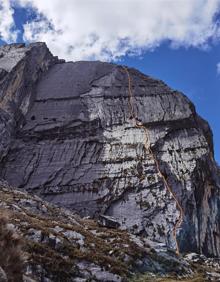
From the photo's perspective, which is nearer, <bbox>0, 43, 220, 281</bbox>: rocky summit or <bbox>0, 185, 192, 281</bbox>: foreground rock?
<bbox>0, 185, 192, 281</bbox>: foreground rock

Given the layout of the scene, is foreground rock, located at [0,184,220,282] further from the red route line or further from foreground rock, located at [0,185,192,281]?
the red route line

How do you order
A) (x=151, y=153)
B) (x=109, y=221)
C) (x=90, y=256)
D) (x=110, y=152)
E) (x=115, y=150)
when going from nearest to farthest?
(x=90, y=256) < (x=109, y=221) < (x=151, y=153) < (x=110, y=152) < (x=115, y=150)

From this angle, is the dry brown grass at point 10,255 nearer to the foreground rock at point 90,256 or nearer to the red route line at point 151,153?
the foreground rock at point 90,256

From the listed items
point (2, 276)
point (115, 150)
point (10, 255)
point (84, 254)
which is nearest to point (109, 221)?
point (115, 150)

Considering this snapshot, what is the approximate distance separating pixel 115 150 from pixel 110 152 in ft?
2.00

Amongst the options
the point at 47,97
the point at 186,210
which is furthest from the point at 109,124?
the point at 186,210

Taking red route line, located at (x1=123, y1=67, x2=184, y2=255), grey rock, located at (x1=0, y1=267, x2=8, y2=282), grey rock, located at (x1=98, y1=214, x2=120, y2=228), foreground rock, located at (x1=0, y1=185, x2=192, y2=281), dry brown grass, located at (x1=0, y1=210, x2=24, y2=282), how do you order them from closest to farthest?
grey rock, located at (x1=0, y1=267, x2=8, y2=282) < dry brown grass, located at (x1=0, y1=210, x2=24, y2=282) < foreground rock, located at (x1=0, y1=185, x2=192, y2=281) < grey rock, located at (x1=98, y1=214, x2=120, y2=228) < red route line, located at (x1=123, y1=67, x2=184, y2=255)

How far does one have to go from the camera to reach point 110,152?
175 ft

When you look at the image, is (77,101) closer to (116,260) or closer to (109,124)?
(109,124)

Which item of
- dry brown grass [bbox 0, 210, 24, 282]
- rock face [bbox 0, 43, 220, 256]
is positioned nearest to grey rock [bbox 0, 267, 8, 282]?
dry brown grass [bbox 0, 210, 24, 282]

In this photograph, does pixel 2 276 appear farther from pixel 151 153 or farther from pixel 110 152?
pixel 110 152

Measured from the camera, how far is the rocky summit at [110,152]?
46.6 meters

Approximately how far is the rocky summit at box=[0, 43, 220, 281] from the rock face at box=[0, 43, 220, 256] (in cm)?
11

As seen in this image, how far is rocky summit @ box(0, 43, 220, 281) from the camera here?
4661cm
